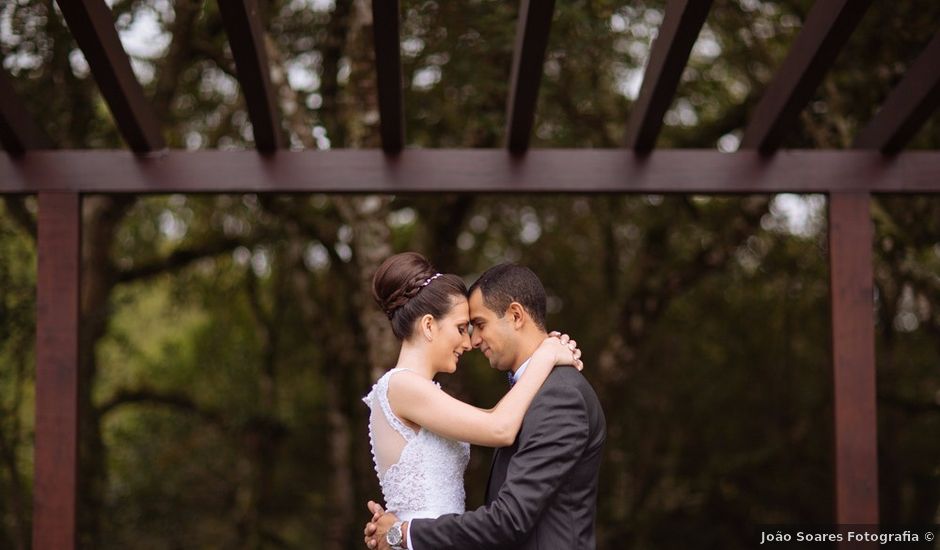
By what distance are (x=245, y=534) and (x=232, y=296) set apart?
Answer: 92.0 inches

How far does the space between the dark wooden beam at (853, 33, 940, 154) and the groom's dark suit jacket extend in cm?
195

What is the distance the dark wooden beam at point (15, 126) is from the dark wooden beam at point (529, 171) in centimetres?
16

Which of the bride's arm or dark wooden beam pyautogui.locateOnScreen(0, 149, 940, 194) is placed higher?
dark wooden beam pyautogui.locateOnScreen(0, 149, 940, 194)

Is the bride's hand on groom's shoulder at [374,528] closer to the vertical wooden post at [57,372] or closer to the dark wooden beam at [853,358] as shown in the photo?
the vertical wooden post at [57,372]

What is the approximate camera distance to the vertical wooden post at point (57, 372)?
3773mm

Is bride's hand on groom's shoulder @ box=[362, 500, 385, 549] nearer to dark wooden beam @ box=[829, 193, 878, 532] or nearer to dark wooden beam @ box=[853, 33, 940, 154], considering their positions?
dark wooden beam @ box=[829, 193, 878, 532]

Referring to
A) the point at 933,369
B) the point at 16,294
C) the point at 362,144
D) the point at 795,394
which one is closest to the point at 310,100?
the point at 362,144

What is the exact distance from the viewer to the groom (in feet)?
8.14

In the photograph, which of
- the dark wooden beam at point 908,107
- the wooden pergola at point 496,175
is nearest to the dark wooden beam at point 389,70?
the wooden pergola at point 496,175

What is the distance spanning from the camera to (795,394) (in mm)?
8688

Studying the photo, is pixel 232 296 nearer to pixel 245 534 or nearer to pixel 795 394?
pixel 245 534

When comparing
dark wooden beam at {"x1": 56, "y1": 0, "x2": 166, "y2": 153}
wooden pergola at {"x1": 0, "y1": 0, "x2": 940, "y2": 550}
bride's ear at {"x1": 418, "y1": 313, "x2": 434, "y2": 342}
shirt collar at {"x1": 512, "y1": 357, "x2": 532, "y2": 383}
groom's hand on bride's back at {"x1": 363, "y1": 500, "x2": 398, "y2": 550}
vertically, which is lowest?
groom's hand on bride's back at {"x1": 363, "y1": 500, "x2": 398, "y2": 550}

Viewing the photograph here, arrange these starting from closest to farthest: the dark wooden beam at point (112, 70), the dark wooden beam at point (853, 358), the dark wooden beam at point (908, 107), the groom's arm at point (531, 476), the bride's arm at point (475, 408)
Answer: the groom's arm at point (531, 476) < the bride's arm at point (475, 408) < the dark wooden beam at point (112, 70) < the dark wooden beam at point (908, 107) < the dark wooden beam at point (853, 358)

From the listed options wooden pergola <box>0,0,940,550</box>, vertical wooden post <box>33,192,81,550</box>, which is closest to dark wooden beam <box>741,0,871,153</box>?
wooden pergola <box>0,0,940,550</box>
